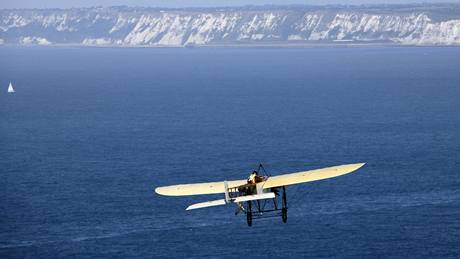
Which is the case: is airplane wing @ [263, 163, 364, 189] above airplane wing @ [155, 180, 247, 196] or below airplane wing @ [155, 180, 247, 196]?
below

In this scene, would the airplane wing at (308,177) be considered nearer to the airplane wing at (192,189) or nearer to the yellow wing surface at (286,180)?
the yellow wing surface at (286,180)

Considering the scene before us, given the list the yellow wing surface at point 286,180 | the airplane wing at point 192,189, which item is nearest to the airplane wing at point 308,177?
the yellow wing surface at point 286,180

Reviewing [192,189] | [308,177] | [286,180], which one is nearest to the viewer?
[286,180]

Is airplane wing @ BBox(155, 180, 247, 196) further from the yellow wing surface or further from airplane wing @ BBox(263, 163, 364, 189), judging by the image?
airplane wing @ BBox(263, 163, 364, 189)

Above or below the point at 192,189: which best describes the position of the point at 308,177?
below

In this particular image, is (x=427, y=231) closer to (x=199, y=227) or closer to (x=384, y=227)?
(x=384, y=227)

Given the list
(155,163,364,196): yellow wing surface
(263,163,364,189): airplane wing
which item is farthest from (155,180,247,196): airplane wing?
(263,163,364,189): airplane wing

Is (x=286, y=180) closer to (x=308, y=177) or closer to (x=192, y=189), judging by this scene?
(x=308, y=177)

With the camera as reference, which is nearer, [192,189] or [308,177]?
[308,177]

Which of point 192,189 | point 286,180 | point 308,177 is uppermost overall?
point 192,189

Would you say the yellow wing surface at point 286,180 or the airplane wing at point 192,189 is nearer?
the yellow wing surface at point 286,180

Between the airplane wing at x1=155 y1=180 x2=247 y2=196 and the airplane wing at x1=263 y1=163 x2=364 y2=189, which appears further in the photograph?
the airplane wing at x1=155 y1=180 x2=247 y2=196

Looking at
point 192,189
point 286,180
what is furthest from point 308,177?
point 192,189
